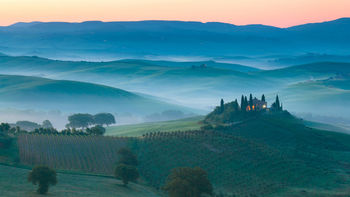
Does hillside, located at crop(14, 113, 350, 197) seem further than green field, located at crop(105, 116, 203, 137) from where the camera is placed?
No

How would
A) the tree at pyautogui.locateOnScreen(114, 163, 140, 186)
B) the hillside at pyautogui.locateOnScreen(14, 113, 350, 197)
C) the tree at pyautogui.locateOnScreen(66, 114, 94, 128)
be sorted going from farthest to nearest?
1. the tree at pyautogui.locateOnScreen(66, 114, 94, 128)
2. the hillside at pyautogui.locateOnScreen(14, 113, 350, 197)
3. the tree at pyautogui.locateOnScreen(114, 163, 140, 186)

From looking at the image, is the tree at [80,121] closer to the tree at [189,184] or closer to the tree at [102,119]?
the tree at [102,119]

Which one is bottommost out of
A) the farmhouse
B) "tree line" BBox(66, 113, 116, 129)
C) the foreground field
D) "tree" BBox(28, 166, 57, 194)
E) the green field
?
the foreground field

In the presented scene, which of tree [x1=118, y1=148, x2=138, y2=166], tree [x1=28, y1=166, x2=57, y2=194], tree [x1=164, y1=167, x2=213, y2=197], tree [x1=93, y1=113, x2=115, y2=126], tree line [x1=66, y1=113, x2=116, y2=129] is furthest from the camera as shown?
tree [x1=93, y1=113, x2=115, y2=126]

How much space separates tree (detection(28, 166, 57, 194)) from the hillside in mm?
25750

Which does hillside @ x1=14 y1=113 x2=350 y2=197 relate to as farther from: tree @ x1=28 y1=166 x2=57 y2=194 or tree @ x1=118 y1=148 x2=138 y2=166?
tree @ x1=28 y1=166 x2=57 y2=194

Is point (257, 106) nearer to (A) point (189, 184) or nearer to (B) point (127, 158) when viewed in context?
(B) point (127, 158)

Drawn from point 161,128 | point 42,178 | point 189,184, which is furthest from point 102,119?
point 42,178

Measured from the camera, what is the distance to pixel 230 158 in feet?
314

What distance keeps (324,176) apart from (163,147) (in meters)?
33.3

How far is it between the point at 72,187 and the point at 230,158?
40529 mm

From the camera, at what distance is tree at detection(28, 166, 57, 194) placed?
5725 centimetres

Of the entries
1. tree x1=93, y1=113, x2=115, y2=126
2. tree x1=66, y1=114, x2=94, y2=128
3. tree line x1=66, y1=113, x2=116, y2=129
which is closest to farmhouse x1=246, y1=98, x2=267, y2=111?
tree x1=93, y1=113, x2=115, y2=126

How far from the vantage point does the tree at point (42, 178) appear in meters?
57.2
